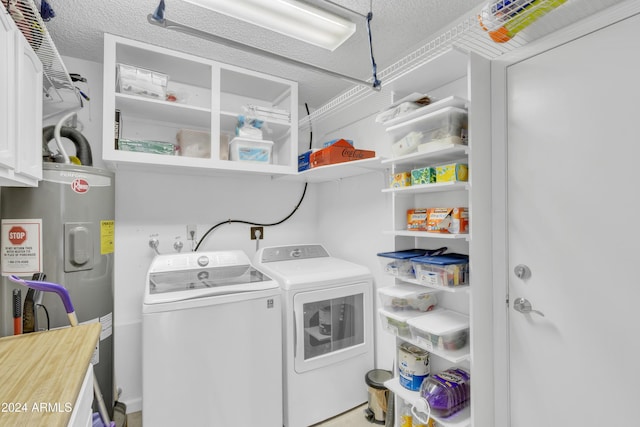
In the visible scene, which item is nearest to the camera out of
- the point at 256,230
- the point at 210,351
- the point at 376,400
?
the point at 210,351

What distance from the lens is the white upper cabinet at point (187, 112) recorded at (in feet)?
5.95

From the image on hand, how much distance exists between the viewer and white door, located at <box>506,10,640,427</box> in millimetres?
1030

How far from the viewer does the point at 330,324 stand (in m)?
2.16

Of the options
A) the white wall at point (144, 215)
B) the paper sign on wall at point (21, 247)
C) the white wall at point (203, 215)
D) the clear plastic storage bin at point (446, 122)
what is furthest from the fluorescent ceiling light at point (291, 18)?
the paper sign on wall at point (21, 247)

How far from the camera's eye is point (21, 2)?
120 cm

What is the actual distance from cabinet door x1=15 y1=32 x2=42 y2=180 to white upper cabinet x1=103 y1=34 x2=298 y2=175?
0.30 metres

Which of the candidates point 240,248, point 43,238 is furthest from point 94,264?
point 240,248

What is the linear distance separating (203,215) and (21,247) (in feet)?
3.65

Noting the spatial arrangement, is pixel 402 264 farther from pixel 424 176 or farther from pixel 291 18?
pixel 291 18

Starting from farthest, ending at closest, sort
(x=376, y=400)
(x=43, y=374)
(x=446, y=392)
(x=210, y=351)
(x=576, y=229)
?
(x=376, y=400) → (x=210, y=351) → (x=446, y=392) → (x=576, y=229) → (x=43, y=374)

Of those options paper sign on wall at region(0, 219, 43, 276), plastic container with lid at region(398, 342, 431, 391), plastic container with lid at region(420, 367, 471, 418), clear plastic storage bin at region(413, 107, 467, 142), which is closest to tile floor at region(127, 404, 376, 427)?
plastic container with lid at region(398, 342, 431, 391)

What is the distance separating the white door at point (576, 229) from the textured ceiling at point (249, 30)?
64 centimetres

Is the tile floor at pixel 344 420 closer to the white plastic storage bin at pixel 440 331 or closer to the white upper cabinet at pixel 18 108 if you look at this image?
the white plastic storage bin at pixel 440 331

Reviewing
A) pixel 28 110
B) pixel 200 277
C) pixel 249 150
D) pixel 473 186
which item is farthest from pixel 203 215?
pixel 473 186
